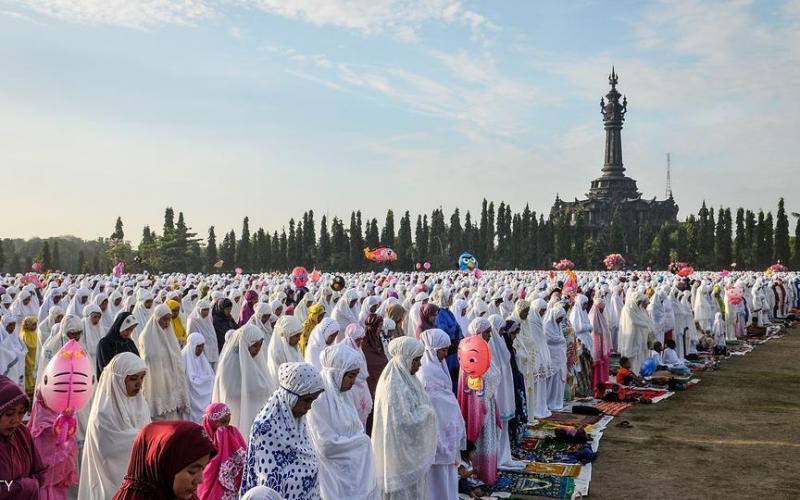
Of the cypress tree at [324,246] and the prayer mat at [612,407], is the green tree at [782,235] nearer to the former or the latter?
the cypress tree at [324,246]

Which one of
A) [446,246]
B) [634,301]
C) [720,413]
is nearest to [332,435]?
[720,413]

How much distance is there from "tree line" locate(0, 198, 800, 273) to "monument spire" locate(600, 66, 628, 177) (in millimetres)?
11873

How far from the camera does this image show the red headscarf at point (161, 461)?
7.71 feet

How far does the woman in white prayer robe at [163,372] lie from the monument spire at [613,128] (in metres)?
73.4

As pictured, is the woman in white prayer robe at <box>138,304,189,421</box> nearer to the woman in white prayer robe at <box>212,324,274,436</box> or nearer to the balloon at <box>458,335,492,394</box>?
the woman in white prayer robe at <box>212,324,274,436</box>

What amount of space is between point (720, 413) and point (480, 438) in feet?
14.7

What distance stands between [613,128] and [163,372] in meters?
76.7

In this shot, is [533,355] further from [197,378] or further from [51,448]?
[51,448]

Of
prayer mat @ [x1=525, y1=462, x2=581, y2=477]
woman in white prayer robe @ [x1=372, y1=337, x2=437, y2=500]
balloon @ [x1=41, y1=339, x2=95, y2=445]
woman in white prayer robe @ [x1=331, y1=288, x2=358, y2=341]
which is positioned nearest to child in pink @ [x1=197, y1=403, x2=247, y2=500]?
balloon @ [x1=41, y1=339, x2=95, y2=445]

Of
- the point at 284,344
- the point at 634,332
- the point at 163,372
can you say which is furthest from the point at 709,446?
the point at 163,372

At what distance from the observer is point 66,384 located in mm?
3959

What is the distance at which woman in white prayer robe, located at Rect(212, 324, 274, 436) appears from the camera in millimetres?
5402

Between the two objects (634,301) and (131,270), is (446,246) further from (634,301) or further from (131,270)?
(634,301)

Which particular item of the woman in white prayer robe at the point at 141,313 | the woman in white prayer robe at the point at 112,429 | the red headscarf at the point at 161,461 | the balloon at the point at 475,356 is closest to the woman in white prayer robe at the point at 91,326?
the woman in white prayer robe at the point at 141,313
